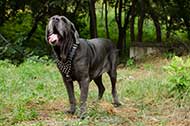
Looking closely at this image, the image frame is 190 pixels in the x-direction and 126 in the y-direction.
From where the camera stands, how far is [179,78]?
794 centimetres

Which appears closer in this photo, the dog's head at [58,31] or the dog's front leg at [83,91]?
the dog's head at [58,31]

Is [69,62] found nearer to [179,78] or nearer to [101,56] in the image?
[101,56]

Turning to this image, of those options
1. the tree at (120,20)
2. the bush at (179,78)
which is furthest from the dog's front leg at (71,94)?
the tree at (120,20)

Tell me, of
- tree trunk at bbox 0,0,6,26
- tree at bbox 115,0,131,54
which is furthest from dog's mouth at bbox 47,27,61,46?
tree at bbox 115,0,131,54

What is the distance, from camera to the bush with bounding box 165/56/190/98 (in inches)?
312

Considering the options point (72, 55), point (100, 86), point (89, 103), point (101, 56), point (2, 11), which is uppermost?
point (2, 11)

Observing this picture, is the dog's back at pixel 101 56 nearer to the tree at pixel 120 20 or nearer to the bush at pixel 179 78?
the bush at pixel 179 78

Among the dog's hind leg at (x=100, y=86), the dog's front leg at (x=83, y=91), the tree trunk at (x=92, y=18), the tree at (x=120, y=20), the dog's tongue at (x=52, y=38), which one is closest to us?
the dog's tongue at (x=52, y=38)

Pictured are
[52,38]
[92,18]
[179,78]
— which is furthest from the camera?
[92,18]

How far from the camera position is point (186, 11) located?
17031mm

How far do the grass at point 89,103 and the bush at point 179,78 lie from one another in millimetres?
171

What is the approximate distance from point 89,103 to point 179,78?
60.1 inches

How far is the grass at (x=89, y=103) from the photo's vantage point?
261 inches

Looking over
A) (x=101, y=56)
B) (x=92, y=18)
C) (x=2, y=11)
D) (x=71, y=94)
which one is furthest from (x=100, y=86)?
(x=2, y=11)
